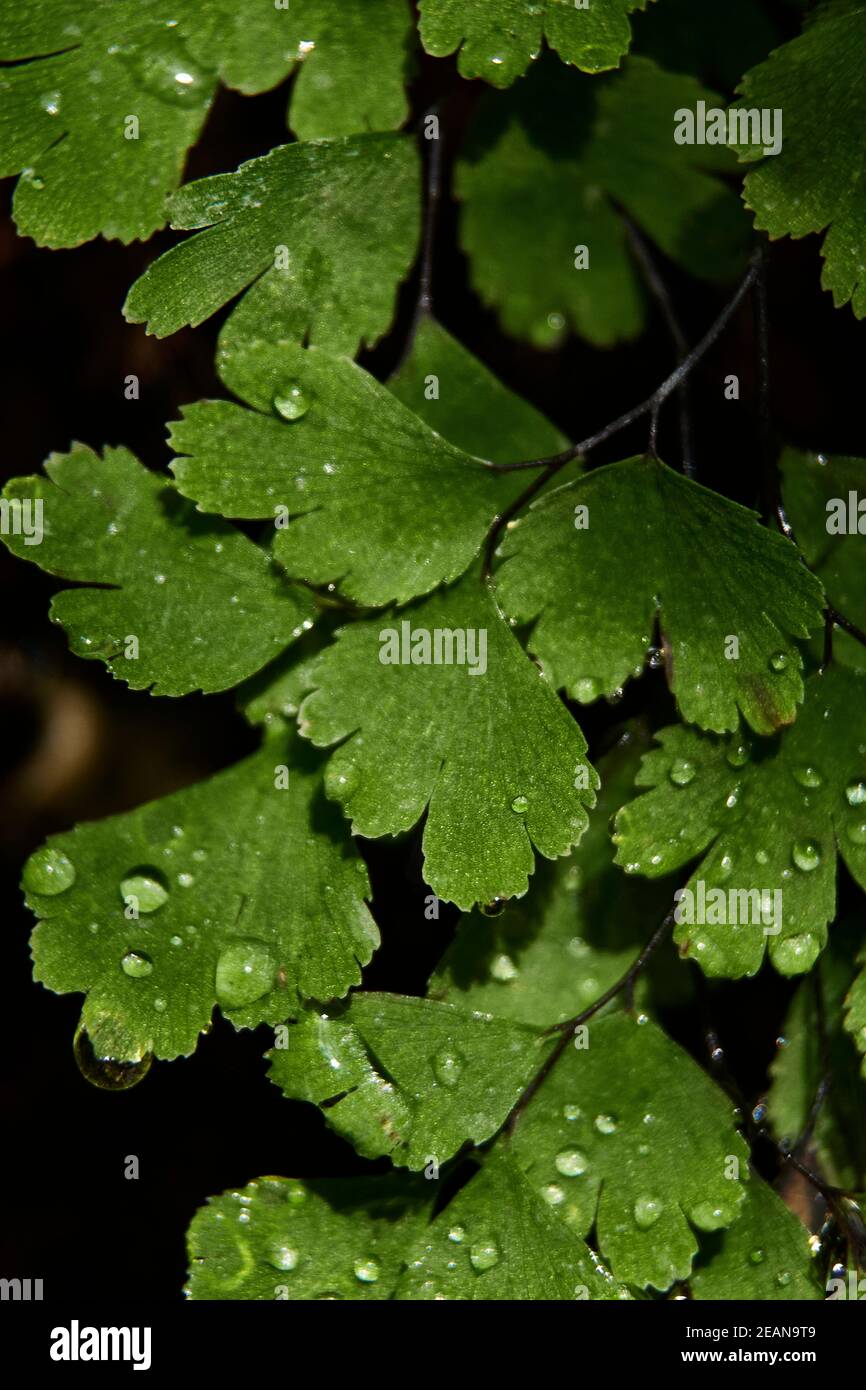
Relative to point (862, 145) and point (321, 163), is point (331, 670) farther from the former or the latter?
point (862, 145)

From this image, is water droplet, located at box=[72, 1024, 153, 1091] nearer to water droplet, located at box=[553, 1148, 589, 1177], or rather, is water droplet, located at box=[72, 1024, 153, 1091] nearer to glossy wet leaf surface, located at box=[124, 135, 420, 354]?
water droplet, located at box=[553, 1148, 589, 1177]

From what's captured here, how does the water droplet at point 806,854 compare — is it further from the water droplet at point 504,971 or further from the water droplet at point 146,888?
the water droplet at point 146,888

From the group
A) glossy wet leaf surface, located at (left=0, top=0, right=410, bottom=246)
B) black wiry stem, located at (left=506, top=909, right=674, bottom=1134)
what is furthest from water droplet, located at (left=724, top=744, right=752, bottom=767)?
glossy wet leaf surface, located at (left=0, top=0, right=410, bottom=246)

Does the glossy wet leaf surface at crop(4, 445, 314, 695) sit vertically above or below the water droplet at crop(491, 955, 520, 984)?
above

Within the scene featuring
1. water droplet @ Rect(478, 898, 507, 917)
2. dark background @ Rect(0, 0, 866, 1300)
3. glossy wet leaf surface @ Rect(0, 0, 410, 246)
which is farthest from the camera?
dark background @ Rect(0, 0, 866, 1300)

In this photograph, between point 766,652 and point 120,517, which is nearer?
point 766,652

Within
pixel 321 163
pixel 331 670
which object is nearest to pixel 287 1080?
pixel 331 670

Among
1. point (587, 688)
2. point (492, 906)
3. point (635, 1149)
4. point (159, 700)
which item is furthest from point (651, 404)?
point (159, 700)

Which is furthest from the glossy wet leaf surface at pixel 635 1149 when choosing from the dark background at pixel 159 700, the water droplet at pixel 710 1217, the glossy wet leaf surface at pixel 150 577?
the glossy wet leaf surface at pixel 150 577
